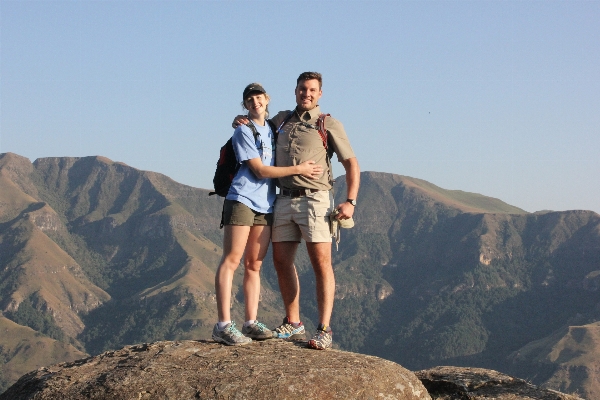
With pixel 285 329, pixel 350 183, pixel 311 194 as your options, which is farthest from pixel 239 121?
pixel 285 329

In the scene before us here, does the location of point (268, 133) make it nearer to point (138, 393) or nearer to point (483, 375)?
point (138, 393)

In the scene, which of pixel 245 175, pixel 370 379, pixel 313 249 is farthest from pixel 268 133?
pixel 370 379

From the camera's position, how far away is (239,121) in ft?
36.6

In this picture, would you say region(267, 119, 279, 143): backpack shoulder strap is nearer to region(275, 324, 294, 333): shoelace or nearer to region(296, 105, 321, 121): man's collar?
region(296, 105, 321, 121): man's collar

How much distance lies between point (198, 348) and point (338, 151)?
11.3 feet

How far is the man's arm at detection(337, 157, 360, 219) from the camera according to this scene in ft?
37.2

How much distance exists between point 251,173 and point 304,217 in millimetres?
978

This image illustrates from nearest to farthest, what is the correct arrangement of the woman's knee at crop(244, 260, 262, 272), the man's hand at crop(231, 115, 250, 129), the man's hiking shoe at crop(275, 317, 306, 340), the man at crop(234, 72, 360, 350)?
1. the man's hand at crop(231, 115, 250, 129)
2. the man at crop(234, 72, 360, 350)
3. the woman's knee at crop(244, 260, 262, 272)
4. the man's hiking shoe at crop(275, 317, 306, 340)

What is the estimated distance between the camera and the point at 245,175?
11117 mm

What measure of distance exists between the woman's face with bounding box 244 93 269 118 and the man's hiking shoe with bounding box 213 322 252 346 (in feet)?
9.94

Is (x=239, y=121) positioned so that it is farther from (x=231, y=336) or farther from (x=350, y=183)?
(x=231, y=336)

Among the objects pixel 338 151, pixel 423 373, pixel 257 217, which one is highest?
pixel 338 151

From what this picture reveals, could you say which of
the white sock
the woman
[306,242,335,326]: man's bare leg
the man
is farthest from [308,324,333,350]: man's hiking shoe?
the white sock

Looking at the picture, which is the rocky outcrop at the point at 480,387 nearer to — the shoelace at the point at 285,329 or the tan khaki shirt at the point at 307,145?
the shoelace at the point at 285,329
